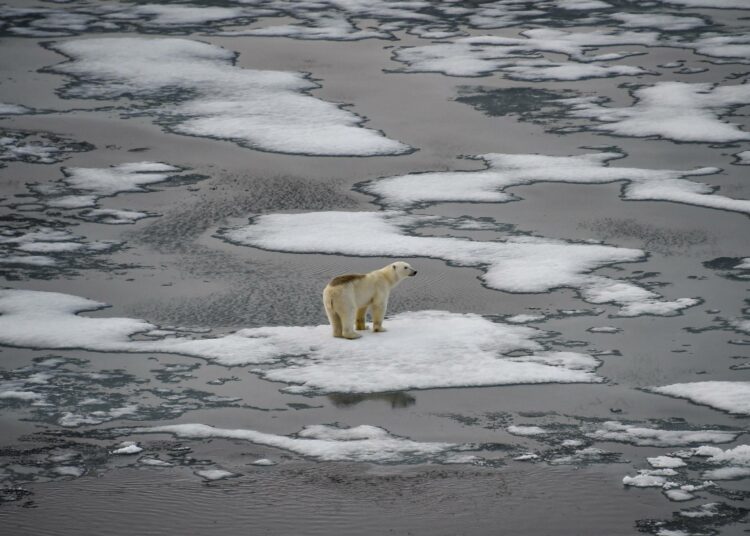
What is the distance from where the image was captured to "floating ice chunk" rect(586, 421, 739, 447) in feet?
25.6

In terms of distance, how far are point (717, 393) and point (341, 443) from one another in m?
2.88

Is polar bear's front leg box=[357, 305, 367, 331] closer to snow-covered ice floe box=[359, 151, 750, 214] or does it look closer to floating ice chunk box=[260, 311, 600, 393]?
floating ice chunk box=[260, 311, 600, 393]

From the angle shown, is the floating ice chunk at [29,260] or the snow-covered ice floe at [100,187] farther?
the snow-covered ice floe at [100,187]

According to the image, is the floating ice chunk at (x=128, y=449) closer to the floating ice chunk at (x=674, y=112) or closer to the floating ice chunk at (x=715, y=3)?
the floating ice chunk at (x=674, y=112)

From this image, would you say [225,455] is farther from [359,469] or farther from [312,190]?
[312,190]

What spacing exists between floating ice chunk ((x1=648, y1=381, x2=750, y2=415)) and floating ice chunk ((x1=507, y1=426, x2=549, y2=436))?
1181 millimetres

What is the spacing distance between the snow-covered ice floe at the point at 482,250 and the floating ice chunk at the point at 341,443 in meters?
3.31

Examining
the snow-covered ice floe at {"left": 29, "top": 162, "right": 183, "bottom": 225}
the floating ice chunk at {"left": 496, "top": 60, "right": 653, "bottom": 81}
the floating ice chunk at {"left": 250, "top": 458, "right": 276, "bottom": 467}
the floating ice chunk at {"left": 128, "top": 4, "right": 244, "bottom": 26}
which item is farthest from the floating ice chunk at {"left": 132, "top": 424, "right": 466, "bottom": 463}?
the floating ice chunk at {"left": 128, "top": 4, "right": 244, "bottom": 26}

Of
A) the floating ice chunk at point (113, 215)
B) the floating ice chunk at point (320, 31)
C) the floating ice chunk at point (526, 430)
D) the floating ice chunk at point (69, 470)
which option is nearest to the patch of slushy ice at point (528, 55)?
the floating ice chunk at point (320, 31)

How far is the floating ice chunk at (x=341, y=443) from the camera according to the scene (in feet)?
25.2

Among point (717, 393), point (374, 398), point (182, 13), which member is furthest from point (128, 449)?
point (182, 13)

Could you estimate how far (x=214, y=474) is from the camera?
7.46 m

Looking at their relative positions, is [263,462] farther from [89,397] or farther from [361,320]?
[361,320]

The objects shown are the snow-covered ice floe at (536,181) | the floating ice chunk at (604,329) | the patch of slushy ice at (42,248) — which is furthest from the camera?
the snow-covered ice floe at (536,181)
